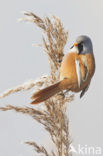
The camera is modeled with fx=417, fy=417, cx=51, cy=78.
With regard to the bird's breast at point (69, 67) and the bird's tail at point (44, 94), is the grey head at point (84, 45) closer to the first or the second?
the bird's breast at point (69, 67)

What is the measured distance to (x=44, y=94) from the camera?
11.9 ft

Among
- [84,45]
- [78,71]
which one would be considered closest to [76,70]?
[78,71]

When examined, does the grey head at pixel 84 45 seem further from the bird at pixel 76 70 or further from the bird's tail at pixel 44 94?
the bird's tail at pixel 44 94

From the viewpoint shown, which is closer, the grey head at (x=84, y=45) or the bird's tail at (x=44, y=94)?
the bird's tail at (x=44, y=94)

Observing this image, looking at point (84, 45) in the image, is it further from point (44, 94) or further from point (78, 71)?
point (44, 94)

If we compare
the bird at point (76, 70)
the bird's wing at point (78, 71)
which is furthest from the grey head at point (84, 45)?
the bird's wing at point (78, 71)

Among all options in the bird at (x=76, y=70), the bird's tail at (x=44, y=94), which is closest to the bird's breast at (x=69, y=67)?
the bird at (x=76, y=70)

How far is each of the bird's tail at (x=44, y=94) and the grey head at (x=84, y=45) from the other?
1.26ft

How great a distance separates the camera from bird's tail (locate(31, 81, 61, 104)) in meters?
3.58

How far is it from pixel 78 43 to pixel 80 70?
0.84 ft

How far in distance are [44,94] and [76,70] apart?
0.35 meters

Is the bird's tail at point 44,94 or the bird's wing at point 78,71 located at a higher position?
the bird's wing at point 78,71

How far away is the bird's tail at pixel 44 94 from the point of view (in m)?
3.58

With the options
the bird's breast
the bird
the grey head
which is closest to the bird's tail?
the bird
